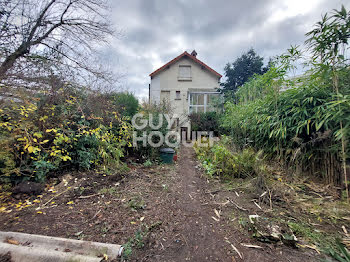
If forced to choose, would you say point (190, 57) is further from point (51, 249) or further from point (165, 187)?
point (51, 249)

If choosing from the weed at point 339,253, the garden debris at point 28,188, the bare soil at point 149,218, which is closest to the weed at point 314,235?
the weed at point 339,253

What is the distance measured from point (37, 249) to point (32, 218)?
536mm

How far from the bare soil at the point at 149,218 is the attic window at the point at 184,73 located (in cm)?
861

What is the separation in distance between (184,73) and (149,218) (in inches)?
382

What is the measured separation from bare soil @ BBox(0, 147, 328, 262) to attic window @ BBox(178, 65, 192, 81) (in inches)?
339

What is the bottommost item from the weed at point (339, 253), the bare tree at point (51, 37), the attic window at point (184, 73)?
the weed at point (339, 253)

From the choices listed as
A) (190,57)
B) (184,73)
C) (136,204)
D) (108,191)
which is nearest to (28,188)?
(108,191)

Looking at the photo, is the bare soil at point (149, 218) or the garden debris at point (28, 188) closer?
the bare soil at point (149, 218)

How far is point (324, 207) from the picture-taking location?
1.65m

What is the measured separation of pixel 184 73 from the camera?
974 cm

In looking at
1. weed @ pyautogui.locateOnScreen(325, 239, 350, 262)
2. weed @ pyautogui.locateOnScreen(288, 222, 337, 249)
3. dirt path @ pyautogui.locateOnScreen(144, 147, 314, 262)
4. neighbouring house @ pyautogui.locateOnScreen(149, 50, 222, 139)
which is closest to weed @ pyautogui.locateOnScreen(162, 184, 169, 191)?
dirt path @ pyautogui.locateOnScreen(144, 147, 314, 262)

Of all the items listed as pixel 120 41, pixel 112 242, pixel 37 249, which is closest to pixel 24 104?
pixel 37 249

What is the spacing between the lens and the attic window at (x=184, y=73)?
31.6ft

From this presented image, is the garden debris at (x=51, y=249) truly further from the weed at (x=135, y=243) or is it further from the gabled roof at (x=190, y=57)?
the gabled roof at (x=190, y=57)
